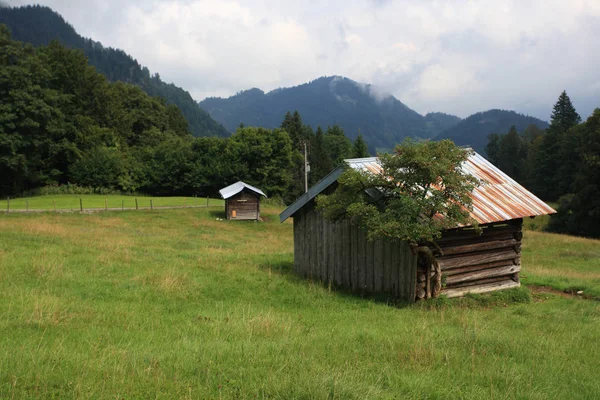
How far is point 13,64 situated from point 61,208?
27493 millimetres

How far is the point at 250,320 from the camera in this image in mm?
8758

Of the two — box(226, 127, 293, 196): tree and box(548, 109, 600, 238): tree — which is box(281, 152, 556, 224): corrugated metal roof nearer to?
box(548, 109, 600, 238): tree

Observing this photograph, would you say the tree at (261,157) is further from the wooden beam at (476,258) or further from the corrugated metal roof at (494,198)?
the wooden beam at (476,258)

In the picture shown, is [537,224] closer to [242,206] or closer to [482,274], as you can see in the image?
[242,206]

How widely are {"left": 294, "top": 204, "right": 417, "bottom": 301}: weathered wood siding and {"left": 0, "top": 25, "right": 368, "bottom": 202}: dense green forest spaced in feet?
134

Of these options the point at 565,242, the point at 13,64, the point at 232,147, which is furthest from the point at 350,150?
the point at 565,242

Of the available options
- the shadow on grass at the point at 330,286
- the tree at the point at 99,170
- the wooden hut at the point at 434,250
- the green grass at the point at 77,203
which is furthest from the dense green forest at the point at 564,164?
the tree at the point at 99,170

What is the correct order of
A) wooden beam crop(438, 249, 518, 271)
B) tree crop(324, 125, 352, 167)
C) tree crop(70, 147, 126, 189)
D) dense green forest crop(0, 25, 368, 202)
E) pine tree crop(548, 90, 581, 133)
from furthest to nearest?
tree crop(324, 125, 352, 167), pine tree crop(548, 90, 581, 133), tree crop(70, 147, 126, 189), dense green forest crop(0, 25, 368, 202), wooden beam crop(438, 249, 518, 271)

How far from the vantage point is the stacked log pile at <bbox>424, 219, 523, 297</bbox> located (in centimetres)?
1320

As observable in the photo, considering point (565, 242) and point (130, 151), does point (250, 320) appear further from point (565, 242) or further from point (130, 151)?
point (130, 151)

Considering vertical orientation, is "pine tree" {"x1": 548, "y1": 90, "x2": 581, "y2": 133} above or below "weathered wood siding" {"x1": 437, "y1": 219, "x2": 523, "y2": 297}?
above

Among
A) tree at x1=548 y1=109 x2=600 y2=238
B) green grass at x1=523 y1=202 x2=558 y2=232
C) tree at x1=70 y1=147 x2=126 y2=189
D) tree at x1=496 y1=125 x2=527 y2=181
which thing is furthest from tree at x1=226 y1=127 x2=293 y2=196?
tree at x1=496 y1=125 x2=527 y2=181

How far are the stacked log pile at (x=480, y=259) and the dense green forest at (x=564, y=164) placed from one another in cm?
3815

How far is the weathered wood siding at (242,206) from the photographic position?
4431cm
